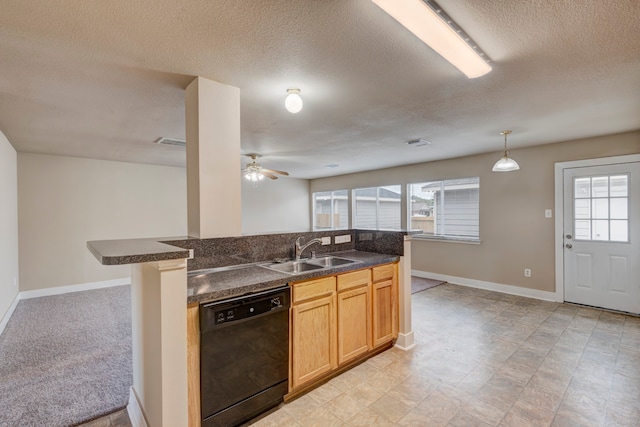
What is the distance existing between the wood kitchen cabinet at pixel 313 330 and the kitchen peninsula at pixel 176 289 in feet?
0.37

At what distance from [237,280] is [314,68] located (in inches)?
61.6

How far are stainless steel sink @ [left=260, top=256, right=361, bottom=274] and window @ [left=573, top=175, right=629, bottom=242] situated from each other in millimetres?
3671

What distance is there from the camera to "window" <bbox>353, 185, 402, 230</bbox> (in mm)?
6586

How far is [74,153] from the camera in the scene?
15.6 feet

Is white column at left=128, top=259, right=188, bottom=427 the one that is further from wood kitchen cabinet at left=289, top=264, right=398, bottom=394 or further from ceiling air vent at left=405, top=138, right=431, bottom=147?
ceiling air vent at left=405, top=138, right=431, bottom=147

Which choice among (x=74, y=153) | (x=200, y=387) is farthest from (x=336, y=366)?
(x=74, y=153)

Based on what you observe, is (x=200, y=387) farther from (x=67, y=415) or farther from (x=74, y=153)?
(x=74, y=153)

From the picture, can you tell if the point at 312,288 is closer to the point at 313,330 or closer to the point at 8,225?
the point at 313,330

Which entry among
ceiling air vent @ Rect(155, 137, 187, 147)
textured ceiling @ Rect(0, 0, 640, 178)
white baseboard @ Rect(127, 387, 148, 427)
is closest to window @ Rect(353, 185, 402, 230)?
textured ceiling @ Rect(0, 0, 640, 178)

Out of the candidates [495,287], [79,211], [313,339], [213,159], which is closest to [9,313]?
[79,211]

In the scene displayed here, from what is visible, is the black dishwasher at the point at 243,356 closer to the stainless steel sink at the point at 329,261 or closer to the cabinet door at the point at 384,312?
the stainless steel sink at the point at 329,261

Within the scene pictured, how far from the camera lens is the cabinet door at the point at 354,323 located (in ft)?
8.07

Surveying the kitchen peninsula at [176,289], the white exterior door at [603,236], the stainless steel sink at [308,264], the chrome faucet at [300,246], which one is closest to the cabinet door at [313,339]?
the kitchen peninsula at [176,289]

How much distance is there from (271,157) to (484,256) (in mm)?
4085
